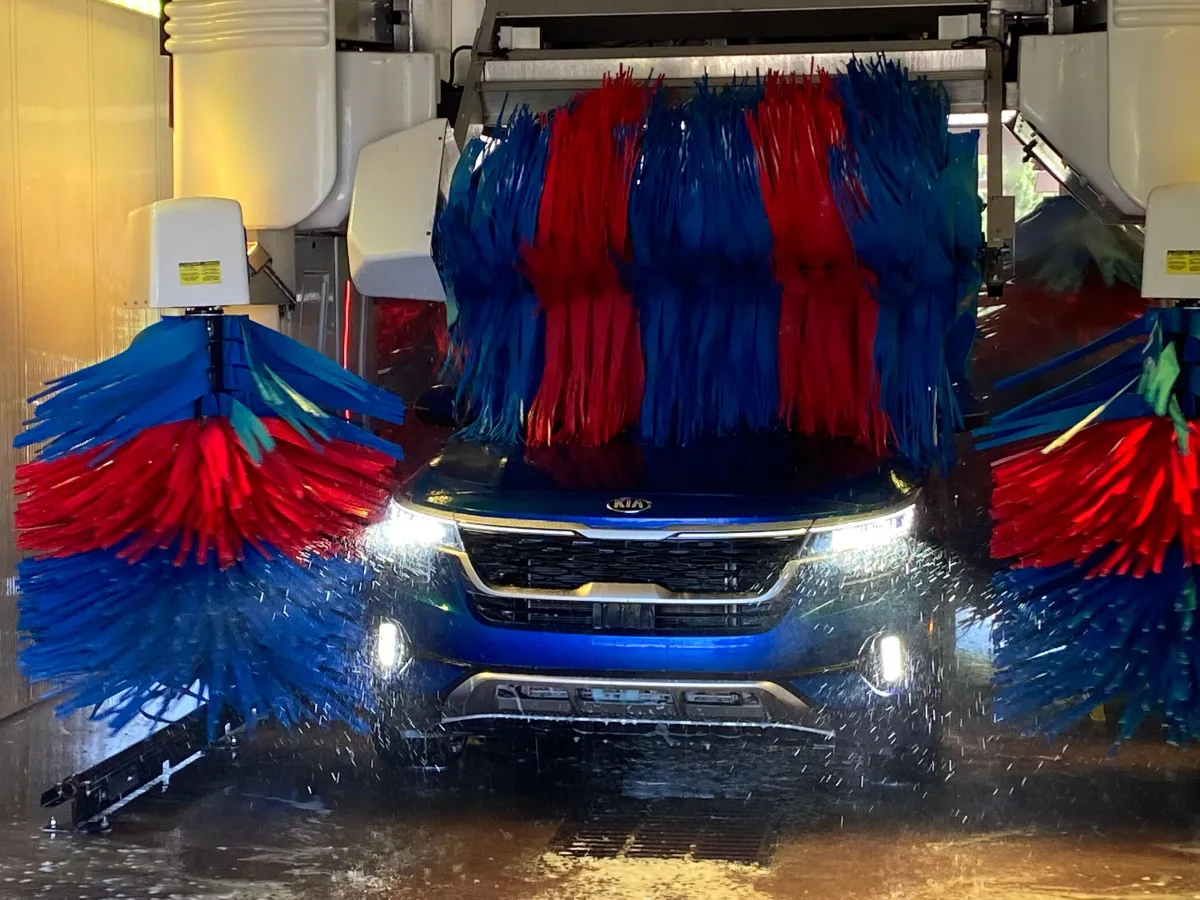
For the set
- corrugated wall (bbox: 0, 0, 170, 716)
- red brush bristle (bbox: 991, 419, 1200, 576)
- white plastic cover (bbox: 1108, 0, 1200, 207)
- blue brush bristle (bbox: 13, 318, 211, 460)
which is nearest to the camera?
red brush bristle (bbox: 991, 419, 1200, 576)

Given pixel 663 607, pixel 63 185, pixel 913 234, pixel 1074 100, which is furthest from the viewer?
pixel 63 185

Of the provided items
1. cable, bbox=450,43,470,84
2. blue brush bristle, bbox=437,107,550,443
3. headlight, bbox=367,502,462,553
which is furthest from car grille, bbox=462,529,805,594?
cable, bbox=450,43,470,84

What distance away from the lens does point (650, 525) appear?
3.53m

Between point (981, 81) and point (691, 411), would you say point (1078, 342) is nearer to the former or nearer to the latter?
point (981, 81)

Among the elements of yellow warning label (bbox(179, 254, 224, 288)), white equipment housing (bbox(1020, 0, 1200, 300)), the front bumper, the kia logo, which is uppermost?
white equipment housing (bbox(1020, 0, 1200, 300))

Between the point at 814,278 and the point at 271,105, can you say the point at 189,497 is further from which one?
the point at 814,278

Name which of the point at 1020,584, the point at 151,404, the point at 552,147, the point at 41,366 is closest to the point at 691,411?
the point at 552,147

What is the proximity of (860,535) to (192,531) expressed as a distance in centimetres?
140

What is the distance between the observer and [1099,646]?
3.16 m

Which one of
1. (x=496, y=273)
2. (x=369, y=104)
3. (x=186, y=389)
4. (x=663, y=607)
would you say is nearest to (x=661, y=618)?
(x=663, y=607)

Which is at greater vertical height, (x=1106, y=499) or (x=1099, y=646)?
(x=1106, y=499)

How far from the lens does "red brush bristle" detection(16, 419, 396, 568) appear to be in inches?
130

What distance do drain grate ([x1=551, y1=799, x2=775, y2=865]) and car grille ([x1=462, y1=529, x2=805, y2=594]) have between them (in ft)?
1.70

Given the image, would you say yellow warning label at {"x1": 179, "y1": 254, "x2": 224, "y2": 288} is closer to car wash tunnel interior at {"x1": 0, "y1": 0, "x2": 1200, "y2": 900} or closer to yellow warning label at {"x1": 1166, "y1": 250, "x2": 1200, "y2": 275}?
car wash tunnel interior at {"x1": 0, "y1": 0, "x2": 1200, "y2": 900}
